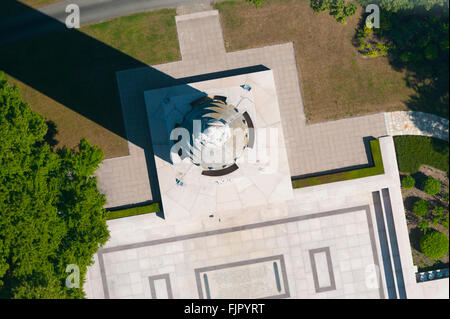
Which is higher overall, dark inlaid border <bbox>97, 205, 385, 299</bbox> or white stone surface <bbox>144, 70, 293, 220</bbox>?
white stone surface <bbox>144, 70, 293, 220</bbox>

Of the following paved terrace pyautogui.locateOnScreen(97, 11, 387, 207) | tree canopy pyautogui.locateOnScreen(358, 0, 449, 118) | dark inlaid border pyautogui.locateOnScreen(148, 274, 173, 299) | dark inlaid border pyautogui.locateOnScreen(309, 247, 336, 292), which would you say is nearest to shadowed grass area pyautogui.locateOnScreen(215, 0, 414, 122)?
paved terrace pyautogui.locateOnScreen(97, 11, 387, 207)

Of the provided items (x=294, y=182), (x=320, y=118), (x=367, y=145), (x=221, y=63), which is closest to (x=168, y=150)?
(x=221, y=63)

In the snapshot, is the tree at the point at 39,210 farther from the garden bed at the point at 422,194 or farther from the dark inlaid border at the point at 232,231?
the garden bed at the point at 422,194

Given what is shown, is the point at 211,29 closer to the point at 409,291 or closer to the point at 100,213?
the point at 100,213

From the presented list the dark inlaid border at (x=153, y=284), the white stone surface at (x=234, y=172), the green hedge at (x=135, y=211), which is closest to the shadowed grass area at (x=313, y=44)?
the white stone surface at (x=234, y=172)

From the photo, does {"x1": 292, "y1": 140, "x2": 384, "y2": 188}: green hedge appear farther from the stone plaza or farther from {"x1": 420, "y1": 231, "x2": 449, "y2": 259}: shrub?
{"x1": 420, "y1": 231, "x2": 449, "y2": 259}: shrub

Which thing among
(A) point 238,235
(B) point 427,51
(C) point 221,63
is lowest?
(A) point 238,235

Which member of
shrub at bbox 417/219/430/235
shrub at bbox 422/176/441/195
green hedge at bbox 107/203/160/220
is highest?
green hedge at bbox 107/203/160/220
